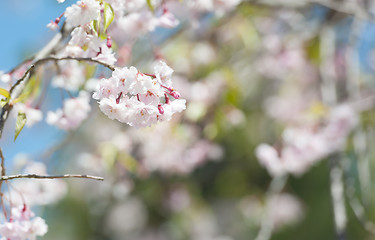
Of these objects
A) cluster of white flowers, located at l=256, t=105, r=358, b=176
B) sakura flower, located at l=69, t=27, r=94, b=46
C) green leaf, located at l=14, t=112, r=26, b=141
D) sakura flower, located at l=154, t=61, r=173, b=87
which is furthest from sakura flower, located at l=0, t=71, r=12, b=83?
cluster of white flowers, located at l=256, t=105, r=358, b=176

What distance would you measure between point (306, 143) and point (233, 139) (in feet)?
7.40

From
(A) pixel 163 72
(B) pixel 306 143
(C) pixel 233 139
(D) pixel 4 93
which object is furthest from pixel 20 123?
(C) pixel 233 139

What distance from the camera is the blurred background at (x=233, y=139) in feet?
7.38

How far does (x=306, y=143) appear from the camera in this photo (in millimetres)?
2344

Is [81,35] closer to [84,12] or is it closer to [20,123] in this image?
[84,12]

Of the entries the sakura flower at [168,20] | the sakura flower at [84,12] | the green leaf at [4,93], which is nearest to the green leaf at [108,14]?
the sakura flower at [84,12]

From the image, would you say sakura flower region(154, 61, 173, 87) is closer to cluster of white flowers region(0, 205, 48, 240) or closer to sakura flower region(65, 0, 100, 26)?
sakura flower region(65, 0, 100, 26)

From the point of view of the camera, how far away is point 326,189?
4887 millimetres

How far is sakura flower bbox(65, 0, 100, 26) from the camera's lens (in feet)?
3.11

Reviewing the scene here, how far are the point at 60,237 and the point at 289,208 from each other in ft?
7.94

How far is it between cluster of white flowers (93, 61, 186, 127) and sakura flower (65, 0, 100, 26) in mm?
126

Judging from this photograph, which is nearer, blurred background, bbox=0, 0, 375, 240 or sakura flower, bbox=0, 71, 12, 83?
sakura flower, bbox=0, 71, 12, 83

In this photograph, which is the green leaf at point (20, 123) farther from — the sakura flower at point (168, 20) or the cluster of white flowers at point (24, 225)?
the sakura flower at point (168, 20)

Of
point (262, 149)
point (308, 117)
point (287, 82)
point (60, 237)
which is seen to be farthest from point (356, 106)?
point (60, 237)
